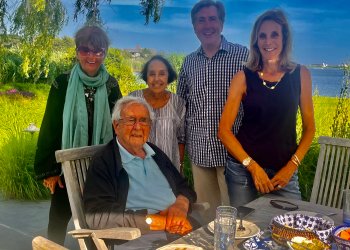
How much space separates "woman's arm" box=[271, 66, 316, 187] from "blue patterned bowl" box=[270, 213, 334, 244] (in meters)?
0.54

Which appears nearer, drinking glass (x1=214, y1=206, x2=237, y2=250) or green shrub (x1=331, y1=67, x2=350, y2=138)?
drinking glass (x1=214, y1=206, x2=237, y2=250)

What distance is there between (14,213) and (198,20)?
8.53ft

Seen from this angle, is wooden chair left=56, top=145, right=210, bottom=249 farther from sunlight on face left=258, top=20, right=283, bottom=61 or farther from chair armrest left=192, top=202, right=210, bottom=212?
sunlight on face left=258, top=20, right=283, bottom=61

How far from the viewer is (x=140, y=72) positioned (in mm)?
2854

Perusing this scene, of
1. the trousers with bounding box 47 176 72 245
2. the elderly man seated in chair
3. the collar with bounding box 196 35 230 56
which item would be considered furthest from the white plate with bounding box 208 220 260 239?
the collar with bounding box 196 35 230 56

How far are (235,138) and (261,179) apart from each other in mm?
269

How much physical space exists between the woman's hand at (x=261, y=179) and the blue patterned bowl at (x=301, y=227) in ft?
1.56

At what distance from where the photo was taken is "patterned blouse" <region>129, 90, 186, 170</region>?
2691mm

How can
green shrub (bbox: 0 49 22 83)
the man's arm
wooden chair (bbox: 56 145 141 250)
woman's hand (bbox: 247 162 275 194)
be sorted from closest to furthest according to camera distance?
the man's arm
wooden chair (bbox: 56 145 141 250)
woman's hand (bbox: 247 162 275 194)
green shrub (bbox: 0 49 22 83)

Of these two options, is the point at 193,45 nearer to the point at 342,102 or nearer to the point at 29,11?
the point at 29,11

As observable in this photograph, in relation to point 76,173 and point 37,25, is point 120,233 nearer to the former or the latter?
point 76,173

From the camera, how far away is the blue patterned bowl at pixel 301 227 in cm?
146

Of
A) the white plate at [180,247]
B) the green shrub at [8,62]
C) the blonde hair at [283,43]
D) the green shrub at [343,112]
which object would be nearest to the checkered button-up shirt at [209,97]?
the blonde hair at [283,43]

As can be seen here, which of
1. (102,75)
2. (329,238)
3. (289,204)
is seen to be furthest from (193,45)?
(329,238)
